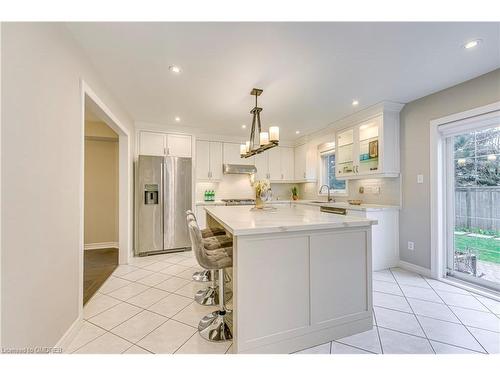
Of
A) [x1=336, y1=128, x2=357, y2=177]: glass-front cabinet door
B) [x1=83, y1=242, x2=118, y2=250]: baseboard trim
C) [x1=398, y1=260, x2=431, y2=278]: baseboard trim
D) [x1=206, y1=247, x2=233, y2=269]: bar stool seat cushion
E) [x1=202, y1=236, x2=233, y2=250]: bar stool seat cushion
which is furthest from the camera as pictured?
[x1=83, y1=242, x2=118, y2=250]: baseboard trim

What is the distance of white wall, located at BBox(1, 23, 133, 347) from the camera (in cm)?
109

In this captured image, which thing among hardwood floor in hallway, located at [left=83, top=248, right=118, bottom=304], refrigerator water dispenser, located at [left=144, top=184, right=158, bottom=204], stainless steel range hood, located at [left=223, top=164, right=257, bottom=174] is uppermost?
stainless steel range hood, located at [left=223, top=164, right=257, bottom=174]

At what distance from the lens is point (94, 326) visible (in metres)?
1.85

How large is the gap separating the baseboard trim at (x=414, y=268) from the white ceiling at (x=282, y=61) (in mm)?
2328

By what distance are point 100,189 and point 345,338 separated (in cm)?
478

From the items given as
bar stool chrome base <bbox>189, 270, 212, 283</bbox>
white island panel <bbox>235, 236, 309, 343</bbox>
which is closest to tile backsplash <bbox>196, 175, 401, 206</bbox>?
bar stool chrome base <bbox>189, 270, 212, 283</bbox>

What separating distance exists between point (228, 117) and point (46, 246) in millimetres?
3022

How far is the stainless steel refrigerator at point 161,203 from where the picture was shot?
12.5ft

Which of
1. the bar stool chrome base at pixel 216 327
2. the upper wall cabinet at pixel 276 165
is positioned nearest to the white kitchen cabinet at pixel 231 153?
the upper wall cabinet at pixel 276 165

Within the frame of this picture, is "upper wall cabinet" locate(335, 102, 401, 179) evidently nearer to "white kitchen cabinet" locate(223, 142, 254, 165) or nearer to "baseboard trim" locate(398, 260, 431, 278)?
"baseboard trim" locate(398, 260, 431, 278)

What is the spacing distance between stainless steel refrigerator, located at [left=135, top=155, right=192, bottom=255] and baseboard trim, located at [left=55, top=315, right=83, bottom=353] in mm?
2035
